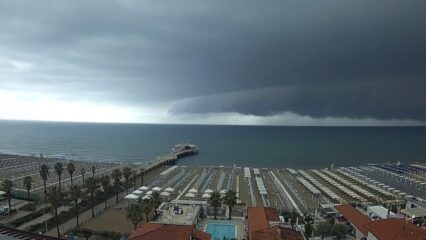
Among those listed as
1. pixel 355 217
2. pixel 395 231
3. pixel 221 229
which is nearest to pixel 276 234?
pixel 395 231

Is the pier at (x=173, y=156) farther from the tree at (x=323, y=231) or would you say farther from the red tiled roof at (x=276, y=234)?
the red tiled roof at (x=276, y=234)

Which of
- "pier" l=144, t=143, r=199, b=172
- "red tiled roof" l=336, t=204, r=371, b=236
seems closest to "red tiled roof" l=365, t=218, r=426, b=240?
"red tiled roof" l=336, t=204, r=371, b=236

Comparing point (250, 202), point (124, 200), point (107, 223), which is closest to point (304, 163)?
point (250, 202)

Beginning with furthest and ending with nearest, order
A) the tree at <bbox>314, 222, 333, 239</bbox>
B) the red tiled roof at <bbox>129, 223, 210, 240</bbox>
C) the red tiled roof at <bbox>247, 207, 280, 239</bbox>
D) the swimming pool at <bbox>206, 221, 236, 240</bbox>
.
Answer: the swimming pool at <bbox>206, 221, 236, 240</bbox> < the tree at <bbox>314, 222, 333, 239</bbox> < the red tiled roof at <bbox>247, 207, 280, 239</bbox> < the red tiled roof at <bbox>129, 223, 210, 240</bbox>

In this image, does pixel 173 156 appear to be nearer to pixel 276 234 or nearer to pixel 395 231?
pixel 276 234

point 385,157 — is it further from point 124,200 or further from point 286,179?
point 124,200

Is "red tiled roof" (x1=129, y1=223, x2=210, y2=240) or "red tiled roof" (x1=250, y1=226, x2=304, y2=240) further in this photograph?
"red tiled roof" (x1=250, y1=226, x2=304, y2=240)

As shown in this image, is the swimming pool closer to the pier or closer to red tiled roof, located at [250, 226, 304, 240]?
red tiled roof, located at [250, 226, 304, 240]

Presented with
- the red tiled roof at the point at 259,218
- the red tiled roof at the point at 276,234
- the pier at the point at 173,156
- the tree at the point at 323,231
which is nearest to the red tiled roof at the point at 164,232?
the red tiled roof at the point at 276,234
